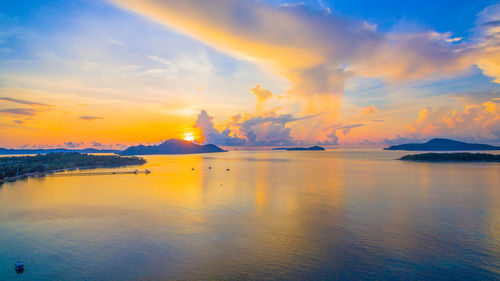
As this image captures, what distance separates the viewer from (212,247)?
100ft

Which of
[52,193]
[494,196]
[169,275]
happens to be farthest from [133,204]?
[494,196]

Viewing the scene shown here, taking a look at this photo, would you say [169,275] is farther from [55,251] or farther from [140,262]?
[55,251]

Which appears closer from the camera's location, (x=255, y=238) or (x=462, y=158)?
(x=255, y=238)

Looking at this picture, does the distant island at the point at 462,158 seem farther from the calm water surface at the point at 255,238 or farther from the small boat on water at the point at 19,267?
the small boat on water at the point at 19,267

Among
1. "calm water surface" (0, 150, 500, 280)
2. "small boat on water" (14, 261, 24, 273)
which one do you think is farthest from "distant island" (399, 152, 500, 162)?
"small boat on water" (14, 261, 24, 273)

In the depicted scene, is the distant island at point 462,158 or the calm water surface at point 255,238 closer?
the calm water surface at point 255,238

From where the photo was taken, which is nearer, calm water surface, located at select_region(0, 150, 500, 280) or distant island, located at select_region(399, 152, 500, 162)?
calm water surface, located at select_region(0, 150, 500, 280)

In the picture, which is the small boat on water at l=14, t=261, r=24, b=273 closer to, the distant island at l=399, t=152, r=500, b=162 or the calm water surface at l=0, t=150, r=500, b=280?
the calm water surface at l=0, t=150, r=500, b=280

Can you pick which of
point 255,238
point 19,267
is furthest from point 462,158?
point 19,267

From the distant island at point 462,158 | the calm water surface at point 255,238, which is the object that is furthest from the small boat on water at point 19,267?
the distant island at point 462,158

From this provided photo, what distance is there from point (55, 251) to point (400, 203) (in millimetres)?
61518

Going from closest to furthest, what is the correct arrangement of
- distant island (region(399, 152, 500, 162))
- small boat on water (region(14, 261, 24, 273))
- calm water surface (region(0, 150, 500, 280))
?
calm water surface (region(0, 150, 500, 280)), small boat on water (region(14, 261, 24, 273)), distant island (region(399, 152, 500, 162))

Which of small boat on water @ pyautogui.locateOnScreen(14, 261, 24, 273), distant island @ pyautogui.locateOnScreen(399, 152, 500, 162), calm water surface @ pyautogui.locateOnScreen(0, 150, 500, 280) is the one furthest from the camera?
distant island @ pyautogui.locateOnScreen(399, 152, 500, 162)

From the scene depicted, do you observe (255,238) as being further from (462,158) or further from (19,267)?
(462,158)
